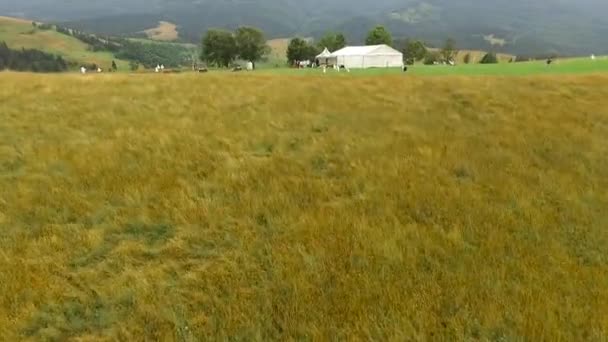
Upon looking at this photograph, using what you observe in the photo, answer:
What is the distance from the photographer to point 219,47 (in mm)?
113500

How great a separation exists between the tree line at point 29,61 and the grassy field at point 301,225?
467 ft

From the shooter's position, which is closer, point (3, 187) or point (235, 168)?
point (3, 187)

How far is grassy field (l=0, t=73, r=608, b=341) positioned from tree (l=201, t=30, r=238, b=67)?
102 metres

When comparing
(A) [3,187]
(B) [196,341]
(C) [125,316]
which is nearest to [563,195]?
(B) [196,341]

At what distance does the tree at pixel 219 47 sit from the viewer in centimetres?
11325

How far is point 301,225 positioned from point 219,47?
111m

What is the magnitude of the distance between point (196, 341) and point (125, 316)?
3.47ft

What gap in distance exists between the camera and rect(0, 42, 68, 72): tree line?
139 metres

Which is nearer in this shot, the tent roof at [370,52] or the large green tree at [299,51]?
the tent roof at [370,52]

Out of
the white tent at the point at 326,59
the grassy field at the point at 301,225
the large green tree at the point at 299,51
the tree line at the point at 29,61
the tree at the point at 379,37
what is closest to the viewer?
the grassy field at the point at 301,225

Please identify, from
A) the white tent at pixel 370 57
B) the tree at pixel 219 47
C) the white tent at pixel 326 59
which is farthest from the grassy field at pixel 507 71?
the white tent at pixel 326 59

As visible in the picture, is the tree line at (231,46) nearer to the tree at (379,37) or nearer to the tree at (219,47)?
the tree at (219,47)

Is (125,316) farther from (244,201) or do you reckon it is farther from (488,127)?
(488,127)

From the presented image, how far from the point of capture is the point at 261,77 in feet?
73.9
